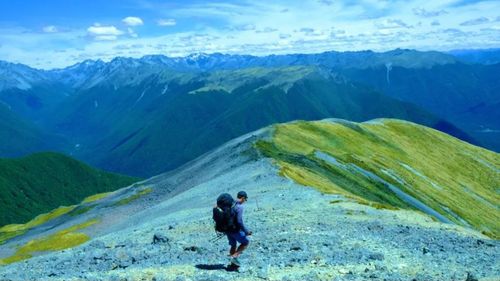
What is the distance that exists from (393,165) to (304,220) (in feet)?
306

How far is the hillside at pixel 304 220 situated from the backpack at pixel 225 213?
2.21 meters

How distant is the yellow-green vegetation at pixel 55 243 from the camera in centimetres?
8562

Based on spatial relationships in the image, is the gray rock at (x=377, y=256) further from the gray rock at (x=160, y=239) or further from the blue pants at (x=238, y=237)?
the gray rock at (x=160, y=239)

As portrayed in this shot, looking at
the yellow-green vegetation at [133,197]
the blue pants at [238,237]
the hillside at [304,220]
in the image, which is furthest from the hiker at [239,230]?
the yellow-green vegetation at [133,197]

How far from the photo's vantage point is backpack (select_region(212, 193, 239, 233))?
24906 mm

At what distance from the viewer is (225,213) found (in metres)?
25.0

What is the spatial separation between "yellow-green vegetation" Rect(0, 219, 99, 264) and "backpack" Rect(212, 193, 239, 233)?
63519mm

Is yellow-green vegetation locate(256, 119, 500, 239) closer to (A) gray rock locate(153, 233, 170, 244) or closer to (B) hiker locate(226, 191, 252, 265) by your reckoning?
(A) gray rock locate(153, 233, 170, 244)

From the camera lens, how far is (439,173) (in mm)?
143750

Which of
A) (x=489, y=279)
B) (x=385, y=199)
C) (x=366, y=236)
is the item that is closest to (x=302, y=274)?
(x=489, y=279)

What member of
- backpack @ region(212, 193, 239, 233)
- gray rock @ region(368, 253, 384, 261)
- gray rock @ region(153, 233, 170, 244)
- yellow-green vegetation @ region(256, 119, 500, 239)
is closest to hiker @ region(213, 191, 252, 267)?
backpack @ region(212, 193, 239, 233)

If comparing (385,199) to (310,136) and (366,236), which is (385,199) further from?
(366,236)

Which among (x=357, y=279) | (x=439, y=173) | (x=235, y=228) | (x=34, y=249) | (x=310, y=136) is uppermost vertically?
(x=235, y=228)

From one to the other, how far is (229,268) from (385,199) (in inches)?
2836
